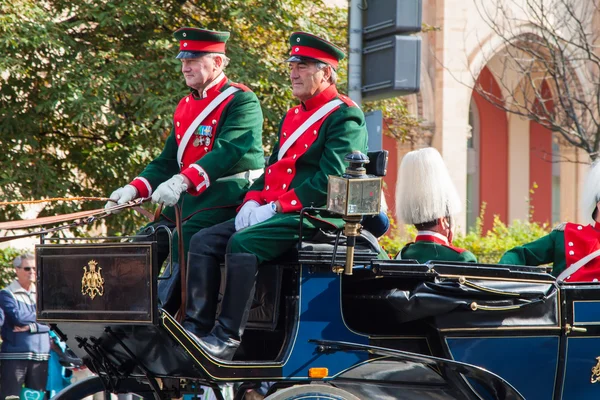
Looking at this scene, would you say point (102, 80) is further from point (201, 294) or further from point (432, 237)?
point (201, 294)

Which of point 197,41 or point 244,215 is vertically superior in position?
point 197,41

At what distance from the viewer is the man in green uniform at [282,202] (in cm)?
521

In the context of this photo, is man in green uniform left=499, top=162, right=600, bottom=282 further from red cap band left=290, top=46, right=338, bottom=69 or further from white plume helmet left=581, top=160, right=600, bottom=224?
red cap band left=290, top=46, right=338, bottom=69

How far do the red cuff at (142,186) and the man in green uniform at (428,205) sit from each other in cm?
133

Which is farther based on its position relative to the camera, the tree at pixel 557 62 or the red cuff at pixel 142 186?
the tree at pixel 557 62

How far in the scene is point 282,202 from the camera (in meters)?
5.41

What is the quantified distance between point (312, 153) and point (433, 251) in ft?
3.13

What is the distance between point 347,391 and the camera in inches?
211

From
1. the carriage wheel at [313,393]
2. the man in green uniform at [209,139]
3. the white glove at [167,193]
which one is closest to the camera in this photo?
the carriage wheel at [313,393]

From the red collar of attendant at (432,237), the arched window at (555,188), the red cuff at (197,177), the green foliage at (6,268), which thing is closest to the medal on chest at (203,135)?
the red cuff at (197,177)

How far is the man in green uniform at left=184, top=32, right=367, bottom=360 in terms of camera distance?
5.21 m

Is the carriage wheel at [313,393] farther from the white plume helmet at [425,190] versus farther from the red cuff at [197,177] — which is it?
the white plume helmet at [425,190]

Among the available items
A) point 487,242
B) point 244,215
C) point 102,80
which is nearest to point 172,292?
point 244,215

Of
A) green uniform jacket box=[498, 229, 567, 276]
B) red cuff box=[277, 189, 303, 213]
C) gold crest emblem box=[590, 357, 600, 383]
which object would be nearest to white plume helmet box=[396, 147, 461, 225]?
green uniform jacket box=[498, 229, 567, 276]
